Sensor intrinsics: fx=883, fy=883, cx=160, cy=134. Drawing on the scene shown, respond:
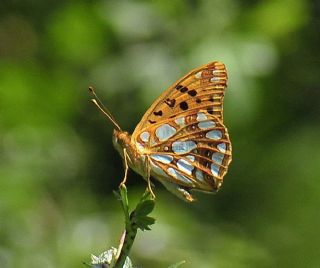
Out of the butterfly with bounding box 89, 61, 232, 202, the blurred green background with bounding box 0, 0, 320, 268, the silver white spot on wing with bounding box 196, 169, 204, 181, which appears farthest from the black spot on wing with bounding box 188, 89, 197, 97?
the blurred green background with bounding box 0, 0, 320, 268

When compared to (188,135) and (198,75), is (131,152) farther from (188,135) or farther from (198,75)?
(198,75)

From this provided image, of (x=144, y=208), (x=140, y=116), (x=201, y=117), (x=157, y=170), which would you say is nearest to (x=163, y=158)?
(x=157, y=170)

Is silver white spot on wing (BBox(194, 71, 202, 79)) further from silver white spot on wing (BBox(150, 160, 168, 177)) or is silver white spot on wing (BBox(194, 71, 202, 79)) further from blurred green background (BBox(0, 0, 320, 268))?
blurred green background (BBox(0, 0, 320, 268))

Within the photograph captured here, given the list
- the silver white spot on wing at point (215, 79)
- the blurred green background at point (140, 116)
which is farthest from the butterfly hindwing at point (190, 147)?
the blurred green background at point (140, 116)

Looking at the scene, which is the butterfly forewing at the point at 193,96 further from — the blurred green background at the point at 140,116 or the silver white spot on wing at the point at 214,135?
the blurred green background at the point at 140,116

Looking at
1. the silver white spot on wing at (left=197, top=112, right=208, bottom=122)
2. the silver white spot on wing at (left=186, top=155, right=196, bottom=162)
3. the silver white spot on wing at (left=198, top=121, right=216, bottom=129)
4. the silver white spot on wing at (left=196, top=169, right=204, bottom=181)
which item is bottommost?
the silver white spot on wing at (left=196, top=169, right=204, bottom=181)
